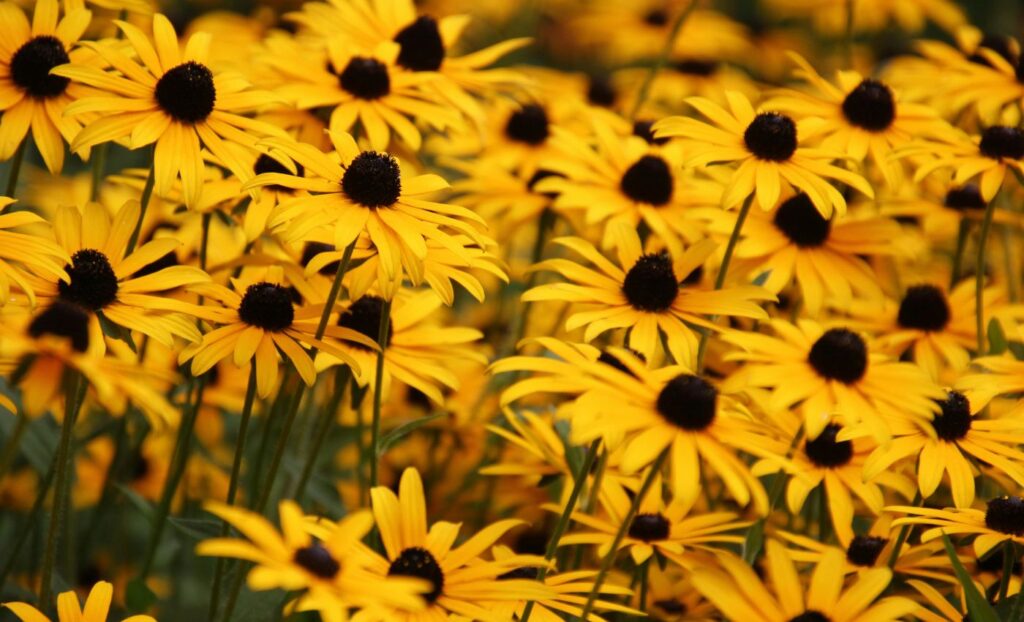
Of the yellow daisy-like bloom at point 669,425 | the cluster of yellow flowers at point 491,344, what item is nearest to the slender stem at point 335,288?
the cluster of yellow flowers at point 491,344

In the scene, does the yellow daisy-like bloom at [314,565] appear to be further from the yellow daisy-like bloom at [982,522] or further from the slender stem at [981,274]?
the slender stem at [981,274]

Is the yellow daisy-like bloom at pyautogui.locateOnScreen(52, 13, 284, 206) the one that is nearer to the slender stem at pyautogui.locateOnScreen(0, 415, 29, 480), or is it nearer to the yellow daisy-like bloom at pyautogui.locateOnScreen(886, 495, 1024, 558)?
the slender stem at pyautogui.locateOnScreen(0, 415, 29, 480)

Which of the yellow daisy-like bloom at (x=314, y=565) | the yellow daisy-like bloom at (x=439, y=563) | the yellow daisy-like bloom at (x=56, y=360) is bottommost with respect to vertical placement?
the yellow daisy-like bloom at (x=439, y=563)

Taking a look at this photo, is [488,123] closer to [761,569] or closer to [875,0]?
[761,569]

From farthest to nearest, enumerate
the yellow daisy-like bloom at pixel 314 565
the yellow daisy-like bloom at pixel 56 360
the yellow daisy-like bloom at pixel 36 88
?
the yellow daisy-like bloom at pixel 36 88 < the yellow daisy-like bloom at pixel 56 360 < the yellow daisy-like bloom at pixel 314 565

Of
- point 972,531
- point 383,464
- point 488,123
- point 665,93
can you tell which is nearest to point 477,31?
point 665,93

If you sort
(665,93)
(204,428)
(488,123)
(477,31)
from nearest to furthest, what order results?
(204,428) < (488,123) < (665,93) < (477,31)
